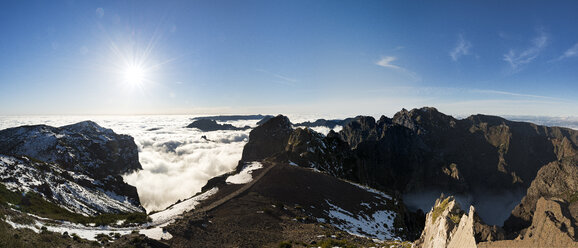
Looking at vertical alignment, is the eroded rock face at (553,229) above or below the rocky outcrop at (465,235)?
above

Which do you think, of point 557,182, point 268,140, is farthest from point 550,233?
point 557,182

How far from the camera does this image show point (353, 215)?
142 feet

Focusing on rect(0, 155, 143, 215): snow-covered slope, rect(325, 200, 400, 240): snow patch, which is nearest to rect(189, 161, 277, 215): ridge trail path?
rect(325, 200, 400, 240): snow patch

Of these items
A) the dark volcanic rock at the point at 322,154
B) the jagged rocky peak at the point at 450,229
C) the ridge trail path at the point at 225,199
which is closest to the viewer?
the jagged rocky peak at the point at 450,229

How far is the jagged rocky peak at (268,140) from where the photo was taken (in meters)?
131

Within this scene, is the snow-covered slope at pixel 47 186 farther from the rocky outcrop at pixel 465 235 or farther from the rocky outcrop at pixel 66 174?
the rocky outcrop at pixel 465 235

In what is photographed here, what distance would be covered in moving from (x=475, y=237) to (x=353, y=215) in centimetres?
3307

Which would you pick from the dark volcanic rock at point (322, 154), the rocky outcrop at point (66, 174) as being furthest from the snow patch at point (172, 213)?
the rocky outcrop at point (66, 174)

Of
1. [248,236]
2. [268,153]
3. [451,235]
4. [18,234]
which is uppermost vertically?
[451,235]

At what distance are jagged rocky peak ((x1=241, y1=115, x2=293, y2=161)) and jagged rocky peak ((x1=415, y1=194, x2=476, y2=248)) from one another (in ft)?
355

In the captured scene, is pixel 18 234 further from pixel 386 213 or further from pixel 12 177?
pixel 12 177

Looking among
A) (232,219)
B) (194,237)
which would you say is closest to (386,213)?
(232,219)

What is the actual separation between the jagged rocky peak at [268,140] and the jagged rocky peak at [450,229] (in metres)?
108

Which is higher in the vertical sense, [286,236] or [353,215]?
[286,236]
